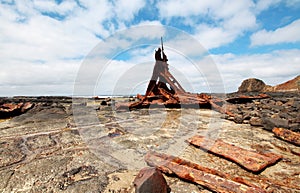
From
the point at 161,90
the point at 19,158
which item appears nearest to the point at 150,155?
the point at 19,158

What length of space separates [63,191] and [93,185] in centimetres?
26

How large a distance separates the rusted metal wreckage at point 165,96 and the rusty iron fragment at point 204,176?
4679mm

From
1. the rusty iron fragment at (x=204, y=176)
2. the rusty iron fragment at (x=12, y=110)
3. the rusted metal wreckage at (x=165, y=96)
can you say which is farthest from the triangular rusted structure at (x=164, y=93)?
the rusty iron fragment at (x=204, y=176)

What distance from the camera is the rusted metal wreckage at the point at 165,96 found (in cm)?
654

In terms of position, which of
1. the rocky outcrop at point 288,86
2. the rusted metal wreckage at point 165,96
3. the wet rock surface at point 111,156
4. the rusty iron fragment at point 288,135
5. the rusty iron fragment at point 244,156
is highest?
the rocky outcrop at point 288,86

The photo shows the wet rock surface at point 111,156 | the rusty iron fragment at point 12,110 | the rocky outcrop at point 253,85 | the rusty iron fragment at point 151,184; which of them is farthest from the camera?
the rocky outcrop at point 253,85

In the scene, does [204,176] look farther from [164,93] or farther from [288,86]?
[288,86]

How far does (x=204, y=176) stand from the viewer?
1.62 m

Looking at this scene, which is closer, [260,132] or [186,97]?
[260,132]

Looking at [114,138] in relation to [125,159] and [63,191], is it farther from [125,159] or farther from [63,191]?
[63,191]

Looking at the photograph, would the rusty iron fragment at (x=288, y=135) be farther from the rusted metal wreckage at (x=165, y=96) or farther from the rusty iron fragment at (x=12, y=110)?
the rusty iron fragment at (x=12, y=110)

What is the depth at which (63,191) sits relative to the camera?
1.52 meters

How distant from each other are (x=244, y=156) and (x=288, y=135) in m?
1.28

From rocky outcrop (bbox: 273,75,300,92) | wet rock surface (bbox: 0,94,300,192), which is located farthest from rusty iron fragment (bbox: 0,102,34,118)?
rocky outcrop (bbox: 273,75,300,92)
